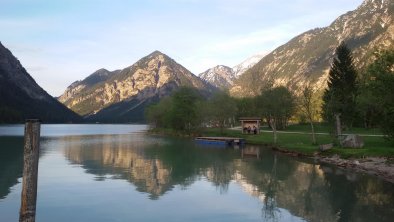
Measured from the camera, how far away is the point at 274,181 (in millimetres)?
40312

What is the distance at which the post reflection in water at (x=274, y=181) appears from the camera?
2800cm

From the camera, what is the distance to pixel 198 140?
103812 millimetres

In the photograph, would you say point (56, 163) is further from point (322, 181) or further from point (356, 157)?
point (356, 157)

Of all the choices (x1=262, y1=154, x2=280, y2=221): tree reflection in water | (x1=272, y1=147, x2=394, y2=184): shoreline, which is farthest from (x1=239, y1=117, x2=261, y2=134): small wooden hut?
(x1=262, y1=154, x2=280, y2=221): tree reflection in water

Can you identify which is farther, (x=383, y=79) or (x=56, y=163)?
(x=56, y=163)

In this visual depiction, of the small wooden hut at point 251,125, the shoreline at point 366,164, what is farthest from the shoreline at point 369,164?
the small wooden hut at point 251,125

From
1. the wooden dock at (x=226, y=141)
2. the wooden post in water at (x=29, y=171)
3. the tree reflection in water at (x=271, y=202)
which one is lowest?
the tree reflection in water at (x=271, y=202)

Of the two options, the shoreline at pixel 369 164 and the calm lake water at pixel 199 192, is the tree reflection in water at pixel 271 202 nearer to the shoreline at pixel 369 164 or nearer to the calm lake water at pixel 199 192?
the calm lake water at pixel 199 192

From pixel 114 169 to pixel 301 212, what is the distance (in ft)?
90.1

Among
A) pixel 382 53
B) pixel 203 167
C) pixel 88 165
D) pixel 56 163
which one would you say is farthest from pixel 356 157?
pixel 56 163

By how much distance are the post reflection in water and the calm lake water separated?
0.23ft

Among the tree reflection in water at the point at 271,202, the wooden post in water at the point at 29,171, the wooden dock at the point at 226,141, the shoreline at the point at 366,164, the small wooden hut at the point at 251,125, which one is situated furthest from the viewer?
the small wooden hut at the point at 251,125

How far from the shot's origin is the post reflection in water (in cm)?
2800

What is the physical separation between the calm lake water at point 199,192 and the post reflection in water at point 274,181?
0.23ft
